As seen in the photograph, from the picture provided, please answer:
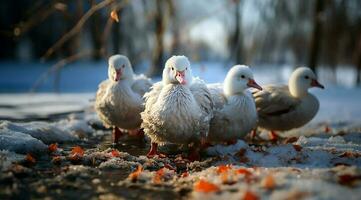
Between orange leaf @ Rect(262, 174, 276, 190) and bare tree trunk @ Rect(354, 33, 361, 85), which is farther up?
bare tree trunk @ Rect(354, 33, 361, 85)

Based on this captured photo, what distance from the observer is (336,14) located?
1358 cm

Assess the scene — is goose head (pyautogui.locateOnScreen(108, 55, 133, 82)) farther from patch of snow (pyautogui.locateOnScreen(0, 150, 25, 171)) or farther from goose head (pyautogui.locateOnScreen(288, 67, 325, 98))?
goose head (pyautogui.locateOnScreen(288, 67, 325, 98))

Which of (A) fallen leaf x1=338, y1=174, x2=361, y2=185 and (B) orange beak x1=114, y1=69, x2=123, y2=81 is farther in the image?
(B) orange beak x1=114, y1=69, x2=123, y2=81

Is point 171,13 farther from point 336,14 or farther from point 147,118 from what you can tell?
A: point 336,14

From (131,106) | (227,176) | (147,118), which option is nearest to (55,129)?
(131,106)

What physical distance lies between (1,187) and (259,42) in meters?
12.7

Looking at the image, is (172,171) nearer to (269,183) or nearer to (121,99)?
(269,183)

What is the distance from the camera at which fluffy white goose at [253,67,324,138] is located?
653 centimetres

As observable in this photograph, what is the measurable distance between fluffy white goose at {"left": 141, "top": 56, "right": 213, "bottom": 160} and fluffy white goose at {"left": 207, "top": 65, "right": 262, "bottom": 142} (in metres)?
0.38

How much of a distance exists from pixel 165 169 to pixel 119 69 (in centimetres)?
234

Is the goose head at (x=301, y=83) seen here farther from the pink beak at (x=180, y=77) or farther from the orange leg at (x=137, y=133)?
the pink beak at (x=180, y=77)

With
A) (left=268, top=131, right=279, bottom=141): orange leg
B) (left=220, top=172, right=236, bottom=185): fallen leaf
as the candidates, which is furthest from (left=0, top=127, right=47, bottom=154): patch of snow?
(left=268, top=131, right=279, bottom=141): orange leg

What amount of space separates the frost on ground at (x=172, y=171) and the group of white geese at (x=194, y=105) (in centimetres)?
29

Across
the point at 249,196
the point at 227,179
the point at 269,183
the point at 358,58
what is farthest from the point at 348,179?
the point at 358,58
